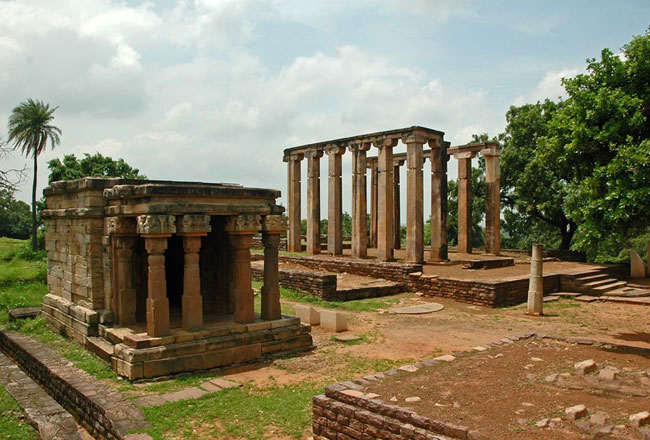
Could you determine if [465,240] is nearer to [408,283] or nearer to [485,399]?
[408,283]

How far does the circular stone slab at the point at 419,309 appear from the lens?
1441cm

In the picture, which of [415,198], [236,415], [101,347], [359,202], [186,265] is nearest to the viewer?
[236,415]

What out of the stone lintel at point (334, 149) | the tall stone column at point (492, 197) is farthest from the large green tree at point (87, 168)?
the tall stone column at point (492, 197)

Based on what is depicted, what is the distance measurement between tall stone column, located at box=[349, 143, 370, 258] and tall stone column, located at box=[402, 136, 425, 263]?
259cm

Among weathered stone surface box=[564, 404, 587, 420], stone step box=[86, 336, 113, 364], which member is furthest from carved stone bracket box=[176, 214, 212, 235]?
weathered stone surface box=[564, 404, 587, 420]

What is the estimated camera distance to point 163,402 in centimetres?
721

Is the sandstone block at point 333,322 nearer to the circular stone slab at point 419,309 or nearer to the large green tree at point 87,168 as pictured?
the circular stone slab at point 419,309

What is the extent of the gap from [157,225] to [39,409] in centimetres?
324

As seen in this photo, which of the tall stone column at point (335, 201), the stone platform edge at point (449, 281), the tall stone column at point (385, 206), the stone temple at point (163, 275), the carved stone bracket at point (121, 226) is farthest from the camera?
the tall stone column at point (335, 201)

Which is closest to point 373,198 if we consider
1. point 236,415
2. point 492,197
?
point 492,197

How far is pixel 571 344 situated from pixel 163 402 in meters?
6.94

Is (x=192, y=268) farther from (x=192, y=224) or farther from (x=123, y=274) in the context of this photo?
(x=123, y=274)

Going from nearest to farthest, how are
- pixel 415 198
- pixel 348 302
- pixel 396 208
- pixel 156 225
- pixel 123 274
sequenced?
pixel 156 225 < pixel 123 274 < pixel 348 302 < pixel 415 198 < pixel 396 208

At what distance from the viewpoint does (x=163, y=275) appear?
897cm
